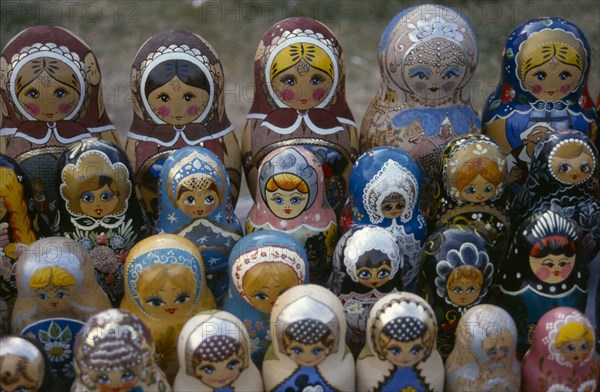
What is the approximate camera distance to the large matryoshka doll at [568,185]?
3.16 meters

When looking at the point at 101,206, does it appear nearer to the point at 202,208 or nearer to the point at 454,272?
the point at 202,208

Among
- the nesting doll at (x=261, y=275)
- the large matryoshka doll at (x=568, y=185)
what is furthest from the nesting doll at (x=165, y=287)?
the large matryoshka doll at (x=568, y=185)

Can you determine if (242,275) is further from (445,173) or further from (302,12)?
(302,12)

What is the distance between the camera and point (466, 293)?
9.43 ft

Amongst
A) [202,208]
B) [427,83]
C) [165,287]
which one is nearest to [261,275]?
[165,287]

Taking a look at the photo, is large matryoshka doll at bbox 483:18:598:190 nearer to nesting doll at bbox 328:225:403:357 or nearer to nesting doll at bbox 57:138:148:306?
nesting doll at bbox 328:225:403:357

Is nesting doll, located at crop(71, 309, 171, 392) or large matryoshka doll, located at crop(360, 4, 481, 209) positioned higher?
large matryoshka doll, located at crop(360, 4, 481, 209)

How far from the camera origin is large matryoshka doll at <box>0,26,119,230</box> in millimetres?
3318

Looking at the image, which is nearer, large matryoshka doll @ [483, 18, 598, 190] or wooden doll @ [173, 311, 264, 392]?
wooden doll @ [173, 311, 264, 392]

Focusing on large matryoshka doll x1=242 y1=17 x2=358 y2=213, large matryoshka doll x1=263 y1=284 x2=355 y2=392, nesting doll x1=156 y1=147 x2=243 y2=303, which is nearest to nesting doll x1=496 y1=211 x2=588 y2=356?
large matryoshka doll x1=263 y1=284 x2=355 y2=392

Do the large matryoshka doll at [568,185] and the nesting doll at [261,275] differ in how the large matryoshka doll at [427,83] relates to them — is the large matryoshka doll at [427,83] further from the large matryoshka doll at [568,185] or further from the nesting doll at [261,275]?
the nesting doll at [261,275]

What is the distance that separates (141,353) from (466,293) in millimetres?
1010

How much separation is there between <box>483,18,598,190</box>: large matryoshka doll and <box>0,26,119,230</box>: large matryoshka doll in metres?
1.55

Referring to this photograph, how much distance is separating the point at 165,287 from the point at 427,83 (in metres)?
1.31
